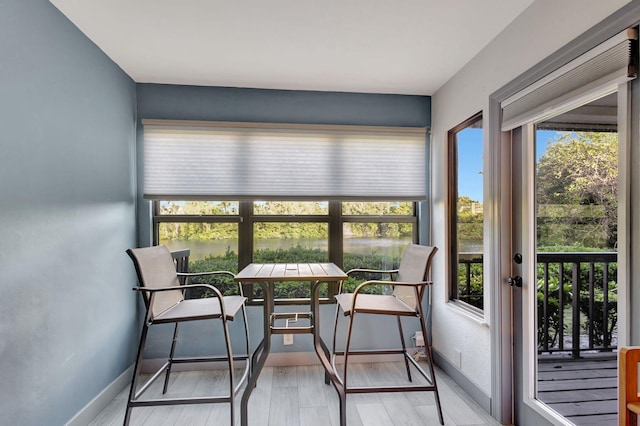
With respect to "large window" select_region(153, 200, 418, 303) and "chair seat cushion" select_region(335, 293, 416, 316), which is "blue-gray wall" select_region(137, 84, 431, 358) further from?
"chair seat cushion" select_region(335, 293, 416, 316)

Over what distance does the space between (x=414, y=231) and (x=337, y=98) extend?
1429 mm

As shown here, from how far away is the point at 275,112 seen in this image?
2.93m

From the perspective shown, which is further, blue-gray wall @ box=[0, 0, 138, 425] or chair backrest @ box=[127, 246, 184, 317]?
chair backrest @ box=[127, 246, 184, 317]

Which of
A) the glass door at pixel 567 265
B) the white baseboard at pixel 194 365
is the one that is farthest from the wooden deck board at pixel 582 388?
the white baseboard at pixel 194 365

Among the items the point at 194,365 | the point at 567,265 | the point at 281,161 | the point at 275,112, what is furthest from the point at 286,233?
the point at 567,265

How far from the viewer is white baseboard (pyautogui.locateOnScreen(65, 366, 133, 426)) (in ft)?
Answer: 6.46

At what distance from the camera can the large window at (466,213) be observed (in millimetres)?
2422

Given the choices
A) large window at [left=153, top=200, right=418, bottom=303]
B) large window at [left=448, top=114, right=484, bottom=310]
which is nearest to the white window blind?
large window at [left=153, top=200, right=418, bottom=303]

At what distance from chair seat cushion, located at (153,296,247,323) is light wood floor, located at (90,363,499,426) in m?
0.71

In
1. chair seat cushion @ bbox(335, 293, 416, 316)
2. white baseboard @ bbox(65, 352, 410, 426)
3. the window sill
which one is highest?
chair seat cushion @ bbox(335, 293, 416, 316)

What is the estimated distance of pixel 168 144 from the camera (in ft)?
9.24

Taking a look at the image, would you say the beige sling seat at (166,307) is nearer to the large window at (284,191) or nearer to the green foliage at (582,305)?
the large window at (284,191)

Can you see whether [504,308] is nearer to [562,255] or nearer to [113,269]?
[562,255]

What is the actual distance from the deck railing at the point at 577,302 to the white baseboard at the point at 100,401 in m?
2.75
